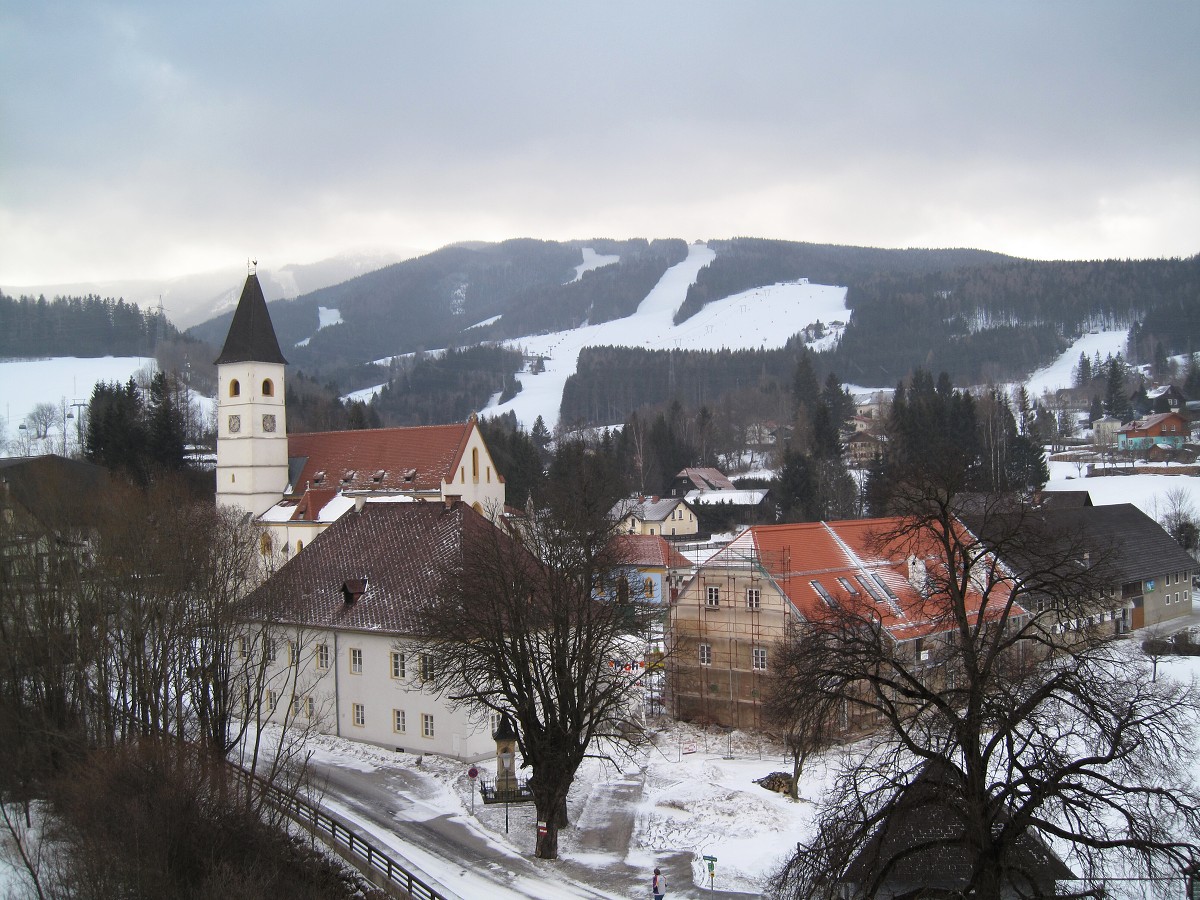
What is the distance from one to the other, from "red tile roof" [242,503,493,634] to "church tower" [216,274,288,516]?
25.4m

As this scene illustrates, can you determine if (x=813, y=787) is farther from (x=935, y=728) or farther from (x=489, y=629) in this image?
(x=935, y=728)

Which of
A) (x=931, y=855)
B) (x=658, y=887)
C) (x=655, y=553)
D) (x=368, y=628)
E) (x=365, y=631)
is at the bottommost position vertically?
(x=658, y=887)

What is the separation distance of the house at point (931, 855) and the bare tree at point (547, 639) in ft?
29.8

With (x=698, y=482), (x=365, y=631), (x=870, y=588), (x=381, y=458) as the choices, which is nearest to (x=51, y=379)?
(x=698, y=482)

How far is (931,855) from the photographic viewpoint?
16.3 metres

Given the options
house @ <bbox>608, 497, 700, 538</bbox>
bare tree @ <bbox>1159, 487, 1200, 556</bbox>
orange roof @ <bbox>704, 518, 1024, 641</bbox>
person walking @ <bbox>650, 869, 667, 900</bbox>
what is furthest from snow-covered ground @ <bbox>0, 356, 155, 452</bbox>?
person walking @ <bbox>650, 869, 667, 900</bbox>

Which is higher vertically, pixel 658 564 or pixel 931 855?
pixel 658 564

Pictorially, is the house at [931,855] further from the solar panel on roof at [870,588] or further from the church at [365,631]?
the solar panel on roof at [870,588]

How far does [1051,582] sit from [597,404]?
18403 centimetres

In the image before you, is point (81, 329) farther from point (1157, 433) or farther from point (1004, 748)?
point (1004, 748)

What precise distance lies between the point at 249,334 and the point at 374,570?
30.7 metres

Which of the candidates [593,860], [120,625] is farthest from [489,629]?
[120,625]

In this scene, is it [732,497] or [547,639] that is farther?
[732,497]

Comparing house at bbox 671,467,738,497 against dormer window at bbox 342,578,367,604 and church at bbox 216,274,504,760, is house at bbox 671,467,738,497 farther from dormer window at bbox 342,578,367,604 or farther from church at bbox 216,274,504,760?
dormer window at bbox 342,578,367,604
